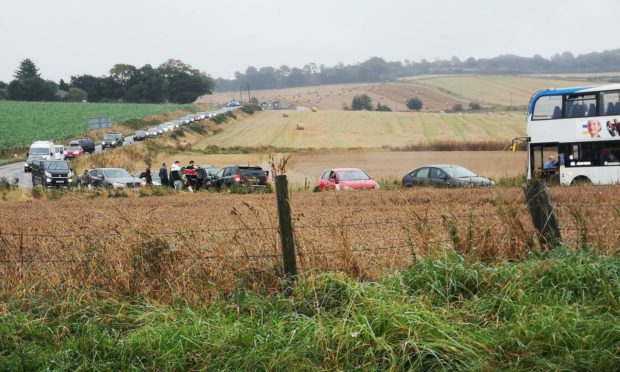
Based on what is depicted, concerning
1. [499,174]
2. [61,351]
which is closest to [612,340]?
[61,351]

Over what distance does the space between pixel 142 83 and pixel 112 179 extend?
417ft

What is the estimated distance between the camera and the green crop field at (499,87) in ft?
→ 398

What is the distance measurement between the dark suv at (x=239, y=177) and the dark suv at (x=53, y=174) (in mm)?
10291

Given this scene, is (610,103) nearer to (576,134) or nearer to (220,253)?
(576,134)

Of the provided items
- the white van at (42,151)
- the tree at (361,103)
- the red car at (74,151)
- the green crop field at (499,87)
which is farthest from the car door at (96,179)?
the tree at (361,103)

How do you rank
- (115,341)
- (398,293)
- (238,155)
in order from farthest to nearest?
1. (238,155)
2. (398,293)
3. (115,341)

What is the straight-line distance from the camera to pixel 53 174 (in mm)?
38719

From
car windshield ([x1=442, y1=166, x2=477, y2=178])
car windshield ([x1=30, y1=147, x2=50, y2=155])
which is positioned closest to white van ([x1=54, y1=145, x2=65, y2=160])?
car windshield ([x1=30, y1=147, x2=50, y2=155])

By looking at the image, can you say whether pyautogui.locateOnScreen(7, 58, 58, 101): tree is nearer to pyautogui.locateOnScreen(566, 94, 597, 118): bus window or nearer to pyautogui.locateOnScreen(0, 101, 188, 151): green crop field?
pyautogui.locateOnScreen(0, 101, 188, 151): green crop field

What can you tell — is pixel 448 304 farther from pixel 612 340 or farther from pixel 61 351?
pixel 61 351

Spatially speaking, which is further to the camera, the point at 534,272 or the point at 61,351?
the point at 534,272

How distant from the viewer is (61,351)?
19.8 feet

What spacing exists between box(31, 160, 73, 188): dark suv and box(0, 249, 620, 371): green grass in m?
33.2

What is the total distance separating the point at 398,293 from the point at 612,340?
1800 mm
